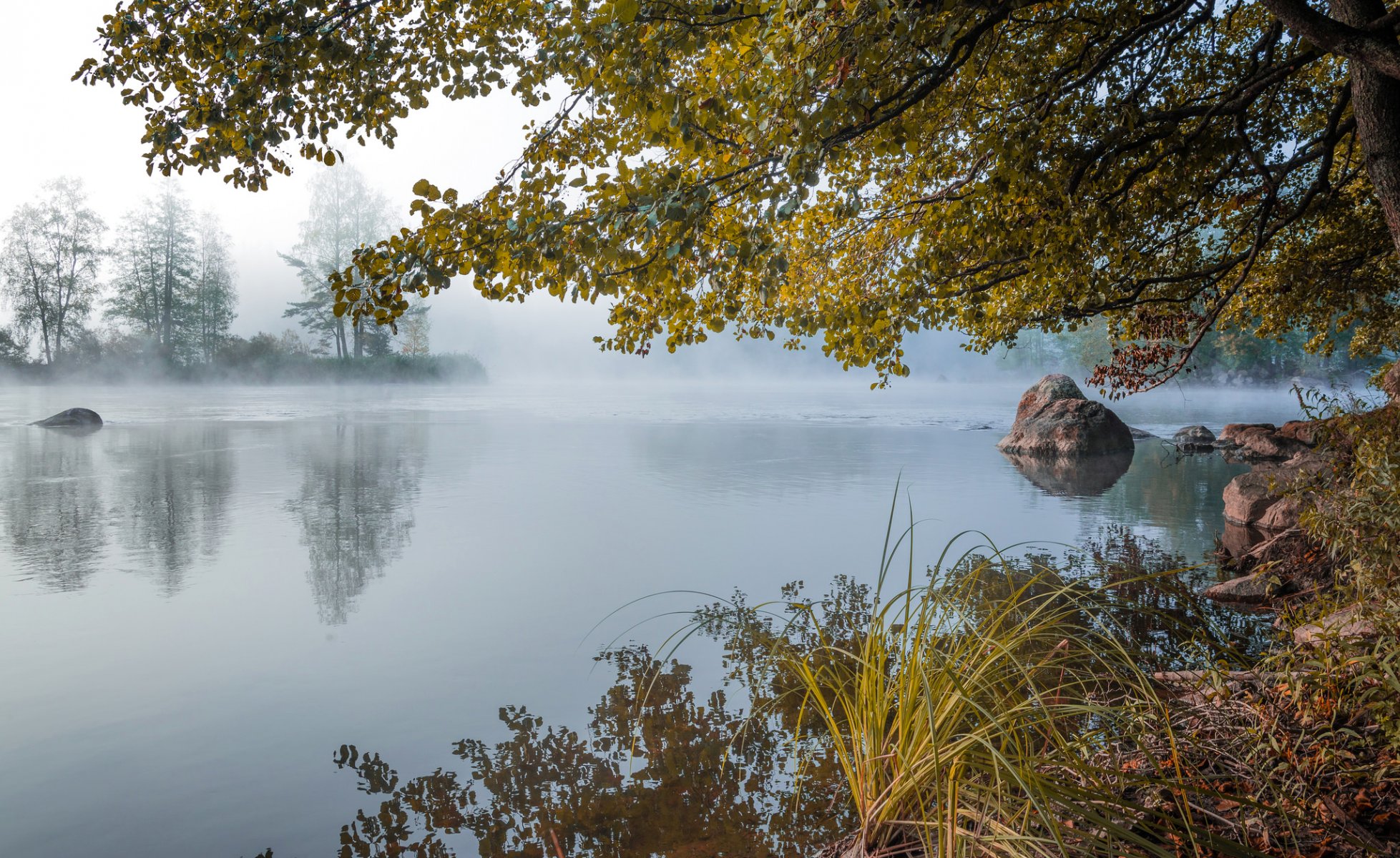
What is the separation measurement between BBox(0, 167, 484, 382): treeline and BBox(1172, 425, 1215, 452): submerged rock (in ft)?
123

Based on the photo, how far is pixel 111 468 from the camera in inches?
587

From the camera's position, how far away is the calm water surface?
3.88 meters

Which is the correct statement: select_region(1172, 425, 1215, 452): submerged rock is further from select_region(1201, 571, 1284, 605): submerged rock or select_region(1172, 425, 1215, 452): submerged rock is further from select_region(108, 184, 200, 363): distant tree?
select_region(108, 184, 200, 363): distant tree

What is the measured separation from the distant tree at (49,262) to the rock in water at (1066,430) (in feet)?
157

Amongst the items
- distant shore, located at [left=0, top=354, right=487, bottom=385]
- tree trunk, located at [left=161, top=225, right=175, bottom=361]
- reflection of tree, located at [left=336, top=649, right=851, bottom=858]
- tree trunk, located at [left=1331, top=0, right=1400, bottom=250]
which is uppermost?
tree trunk, located at [left=161, top=225, right=175, bottom=361]

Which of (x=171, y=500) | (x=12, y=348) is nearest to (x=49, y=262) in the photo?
(x=12, y=348)

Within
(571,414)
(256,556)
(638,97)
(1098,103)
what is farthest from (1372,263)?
(571,414)

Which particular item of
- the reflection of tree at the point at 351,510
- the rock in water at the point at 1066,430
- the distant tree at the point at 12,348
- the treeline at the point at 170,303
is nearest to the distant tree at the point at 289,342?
the treeline at the point at 170,303

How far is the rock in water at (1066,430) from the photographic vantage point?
19016 mm

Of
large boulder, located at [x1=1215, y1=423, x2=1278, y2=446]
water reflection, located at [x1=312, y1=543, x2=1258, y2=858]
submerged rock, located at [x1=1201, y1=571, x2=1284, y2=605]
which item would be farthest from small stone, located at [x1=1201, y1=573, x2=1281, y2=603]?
large boulder, located at [x1=1215, y1=423, x2=1278, y2=446]

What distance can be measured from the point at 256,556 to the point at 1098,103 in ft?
32.1

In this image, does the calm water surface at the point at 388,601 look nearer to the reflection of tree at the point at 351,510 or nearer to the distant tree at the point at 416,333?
the reflection of tree at the point at 351,510

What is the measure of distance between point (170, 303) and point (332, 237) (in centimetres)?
1005

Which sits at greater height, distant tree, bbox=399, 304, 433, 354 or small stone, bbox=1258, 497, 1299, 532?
distant tree, bbox=399, 304, 433, 354
